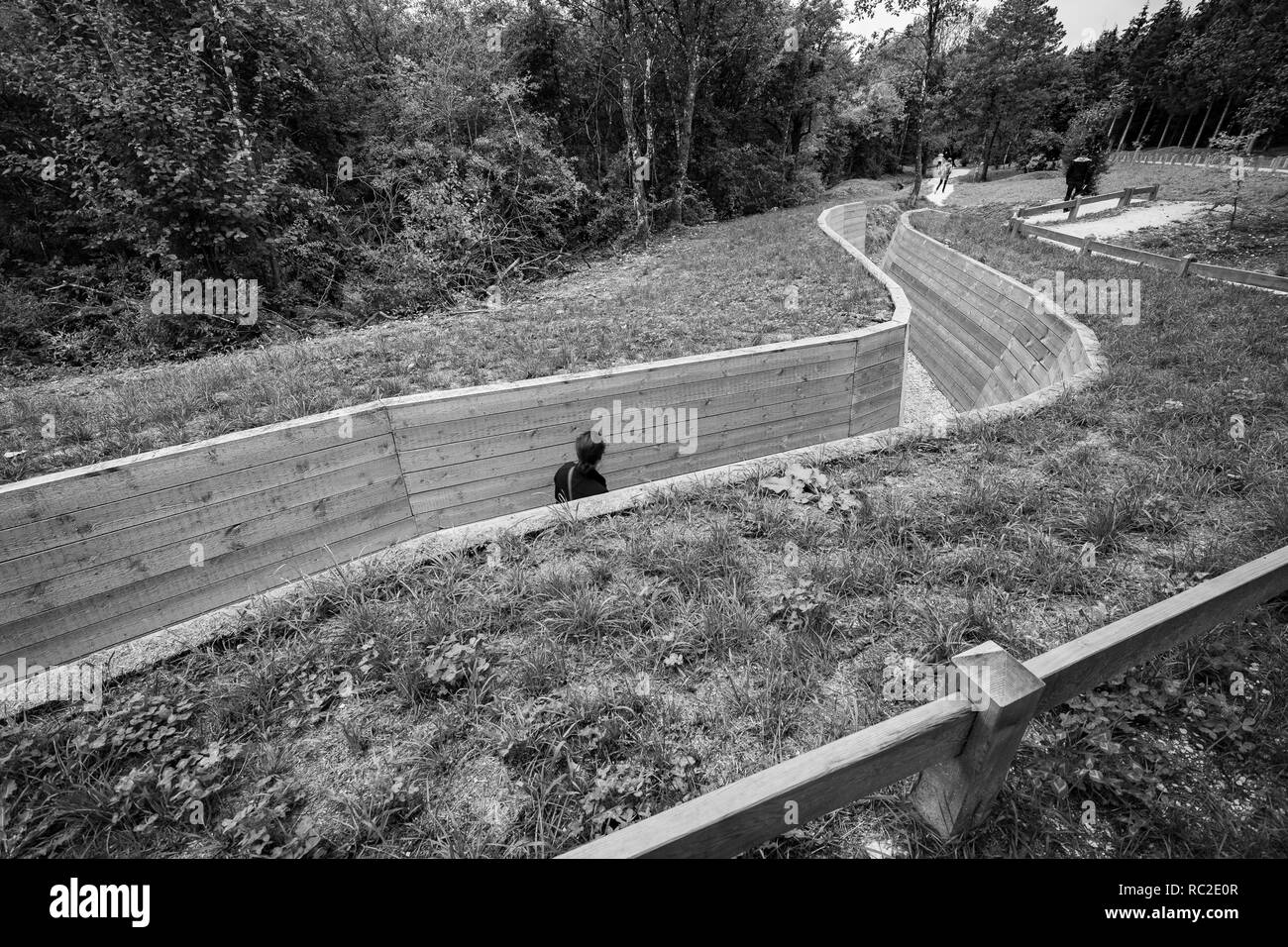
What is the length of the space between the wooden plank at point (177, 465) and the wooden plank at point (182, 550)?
1.22 ft

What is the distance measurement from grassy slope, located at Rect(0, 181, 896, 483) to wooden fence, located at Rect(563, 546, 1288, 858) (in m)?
5.15

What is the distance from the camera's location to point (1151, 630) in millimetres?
2084

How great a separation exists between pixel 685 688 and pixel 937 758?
111cm

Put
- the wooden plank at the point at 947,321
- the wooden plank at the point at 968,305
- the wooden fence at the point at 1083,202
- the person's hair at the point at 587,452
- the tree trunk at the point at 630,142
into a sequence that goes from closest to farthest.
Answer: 1. the person's hair at the point at 587,452
2. the wooden plank at the point at 968,305
3. the wooden plank at the point at 947,321
4. the tree trunk at the point at 630,142
5. the wooden fence at the point at 1083,202

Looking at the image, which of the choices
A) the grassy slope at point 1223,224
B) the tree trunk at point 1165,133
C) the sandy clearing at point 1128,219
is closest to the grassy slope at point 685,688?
the grassy slope at point 1223,224

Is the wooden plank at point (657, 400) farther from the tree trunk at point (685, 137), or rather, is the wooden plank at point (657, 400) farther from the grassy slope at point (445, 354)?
the tree trunk at point (685, 137)

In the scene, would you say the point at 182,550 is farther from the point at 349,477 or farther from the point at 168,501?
the point at 349,477

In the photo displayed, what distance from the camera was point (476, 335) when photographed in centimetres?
745

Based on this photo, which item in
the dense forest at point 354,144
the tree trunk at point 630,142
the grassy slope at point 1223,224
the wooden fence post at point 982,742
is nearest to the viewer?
the wooden fence post at point 982,742

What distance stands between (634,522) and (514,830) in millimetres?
2041

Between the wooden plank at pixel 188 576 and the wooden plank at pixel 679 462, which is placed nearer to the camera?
the wooden plank at pixel 188 576

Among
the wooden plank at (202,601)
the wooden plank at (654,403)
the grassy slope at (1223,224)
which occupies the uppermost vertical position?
the grassy slope at (1223,224)

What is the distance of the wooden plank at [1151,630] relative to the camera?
192 cm
